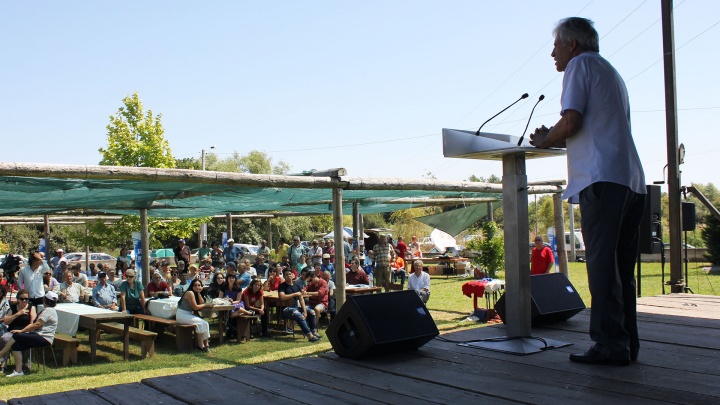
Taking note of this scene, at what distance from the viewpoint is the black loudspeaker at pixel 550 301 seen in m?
3.75

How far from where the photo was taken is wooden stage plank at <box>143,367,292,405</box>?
2.30 m

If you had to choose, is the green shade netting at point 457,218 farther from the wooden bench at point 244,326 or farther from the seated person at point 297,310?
the wooden bench at point 244,326

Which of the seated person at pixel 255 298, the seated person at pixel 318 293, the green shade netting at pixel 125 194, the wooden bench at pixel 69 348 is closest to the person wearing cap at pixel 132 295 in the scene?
the green shade netting at pixel 125 194

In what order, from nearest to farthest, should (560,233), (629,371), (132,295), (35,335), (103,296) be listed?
(629,371) < (35,335) < (132,295) < (103,296) < (560,233)

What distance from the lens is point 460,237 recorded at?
121ft

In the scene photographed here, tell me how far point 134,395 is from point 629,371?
186 centimetres

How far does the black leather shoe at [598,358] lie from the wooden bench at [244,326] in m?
7.93

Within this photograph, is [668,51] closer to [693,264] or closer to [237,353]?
[237,353]

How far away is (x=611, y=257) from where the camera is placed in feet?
8.54

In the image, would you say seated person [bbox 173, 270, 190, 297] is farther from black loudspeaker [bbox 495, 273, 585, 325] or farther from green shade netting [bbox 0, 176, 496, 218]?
black loudspeaker [bbox 495, 273, 585, 325]

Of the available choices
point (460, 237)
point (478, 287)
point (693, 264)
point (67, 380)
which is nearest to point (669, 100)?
point (478, 287)

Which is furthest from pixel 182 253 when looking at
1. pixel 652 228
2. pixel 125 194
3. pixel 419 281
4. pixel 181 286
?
pixel 652 228

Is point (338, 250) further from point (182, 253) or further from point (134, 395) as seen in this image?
point (182, 253)

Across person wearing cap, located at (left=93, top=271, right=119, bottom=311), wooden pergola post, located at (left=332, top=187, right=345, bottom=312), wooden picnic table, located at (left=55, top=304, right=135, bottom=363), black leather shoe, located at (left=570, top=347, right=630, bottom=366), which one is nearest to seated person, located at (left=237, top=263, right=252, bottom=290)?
person wearing cap, located at (left=93, top=271, right=119, bottom=311)
